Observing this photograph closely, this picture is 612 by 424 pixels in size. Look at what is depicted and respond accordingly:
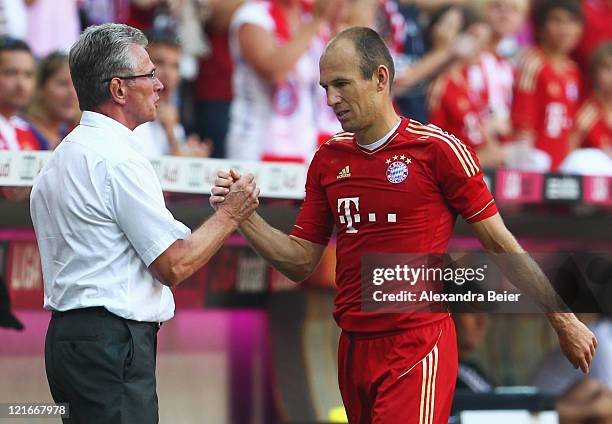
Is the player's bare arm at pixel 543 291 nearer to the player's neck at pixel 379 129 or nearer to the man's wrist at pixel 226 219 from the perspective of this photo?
the player's neck at pixel 379 129

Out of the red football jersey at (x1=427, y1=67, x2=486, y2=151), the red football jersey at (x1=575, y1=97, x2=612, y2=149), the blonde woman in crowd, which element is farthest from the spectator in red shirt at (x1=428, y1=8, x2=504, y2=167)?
the blonde woman in crowd

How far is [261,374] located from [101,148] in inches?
159

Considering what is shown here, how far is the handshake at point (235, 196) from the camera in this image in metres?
4.77

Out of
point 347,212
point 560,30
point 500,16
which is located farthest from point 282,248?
point 560,30

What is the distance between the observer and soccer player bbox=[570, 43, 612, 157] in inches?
389

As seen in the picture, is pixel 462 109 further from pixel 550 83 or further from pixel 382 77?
pixel 382 77

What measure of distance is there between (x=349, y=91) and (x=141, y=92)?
88cm

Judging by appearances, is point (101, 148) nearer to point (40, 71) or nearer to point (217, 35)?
point (40, 71)

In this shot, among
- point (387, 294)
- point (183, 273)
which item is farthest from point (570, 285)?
point (183, 273)

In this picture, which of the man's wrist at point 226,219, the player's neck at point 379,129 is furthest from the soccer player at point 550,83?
the man's wrist at point 226,219

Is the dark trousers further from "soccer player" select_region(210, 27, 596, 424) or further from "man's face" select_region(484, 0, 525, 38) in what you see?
"man's face" select_region(484, 0, 525, 38)

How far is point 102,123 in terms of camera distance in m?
4.57

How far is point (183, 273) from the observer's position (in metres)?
4.46

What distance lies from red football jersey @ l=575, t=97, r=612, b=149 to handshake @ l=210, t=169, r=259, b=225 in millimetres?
5655
